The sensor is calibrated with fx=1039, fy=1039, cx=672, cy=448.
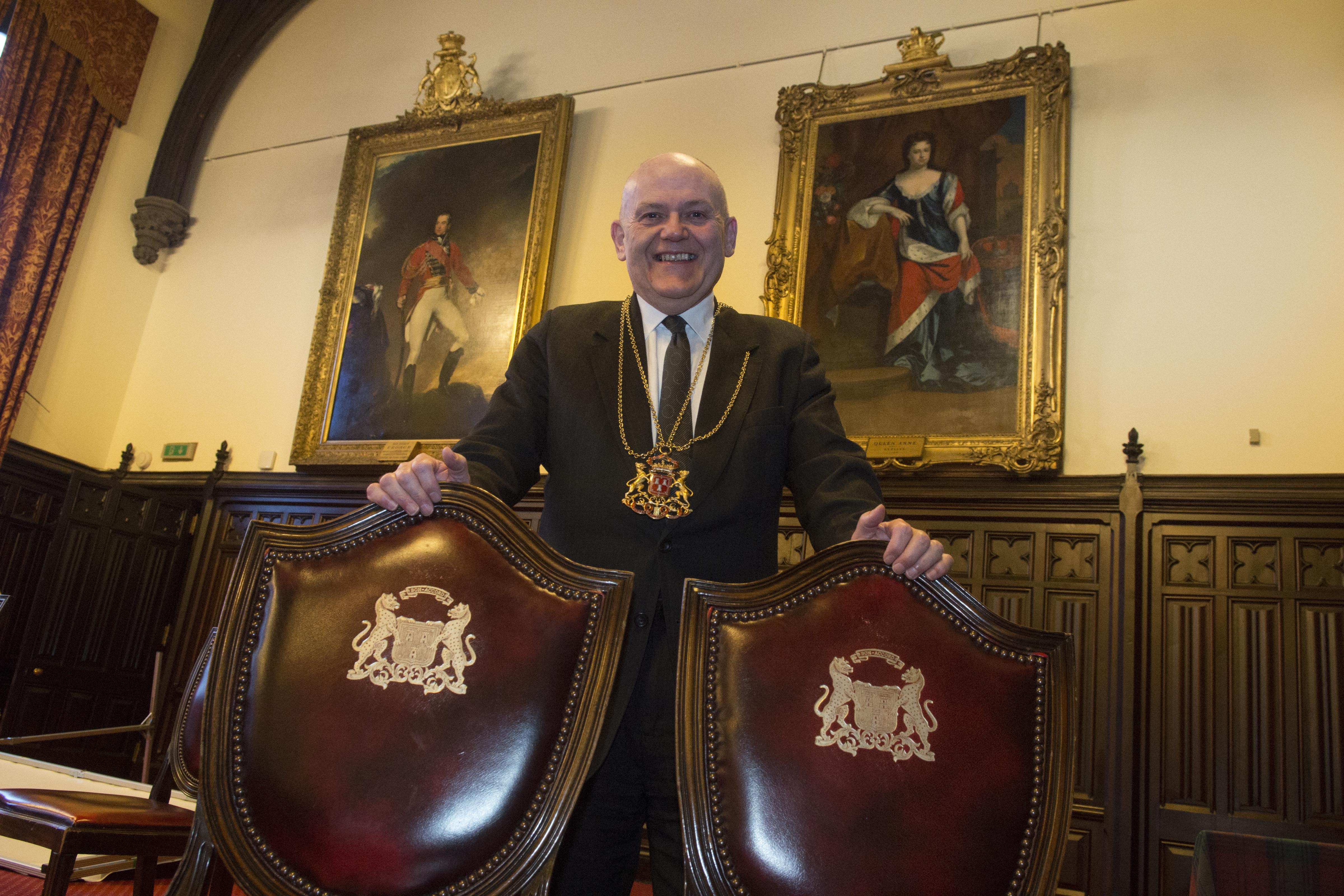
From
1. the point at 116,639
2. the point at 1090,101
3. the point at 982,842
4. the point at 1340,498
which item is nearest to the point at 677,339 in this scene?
the point at 982,842

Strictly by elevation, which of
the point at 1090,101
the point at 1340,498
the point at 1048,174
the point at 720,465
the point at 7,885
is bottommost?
the point at 7,885

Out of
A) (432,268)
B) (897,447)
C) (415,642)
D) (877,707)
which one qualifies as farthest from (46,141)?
(877,707)

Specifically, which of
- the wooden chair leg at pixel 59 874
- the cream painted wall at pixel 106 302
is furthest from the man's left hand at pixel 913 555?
the cream painted wall at pixel 106 302

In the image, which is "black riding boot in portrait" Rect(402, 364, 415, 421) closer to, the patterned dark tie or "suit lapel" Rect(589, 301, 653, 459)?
"suit lapel" Rect(589, 301, 653, 459)

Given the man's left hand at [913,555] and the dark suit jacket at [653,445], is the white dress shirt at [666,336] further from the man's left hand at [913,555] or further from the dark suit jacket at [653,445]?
the man's left hand at [913,555]

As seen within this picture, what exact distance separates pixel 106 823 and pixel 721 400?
6.76ft

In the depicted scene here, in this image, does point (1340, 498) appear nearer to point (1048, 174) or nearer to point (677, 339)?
point (1048, 174)

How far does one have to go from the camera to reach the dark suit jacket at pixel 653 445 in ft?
5.96

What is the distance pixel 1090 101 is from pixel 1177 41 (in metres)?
0.51

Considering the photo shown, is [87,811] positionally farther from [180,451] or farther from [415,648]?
[180,451]

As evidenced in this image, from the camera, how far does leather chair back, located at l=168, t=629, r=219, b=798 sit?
9.34 ft

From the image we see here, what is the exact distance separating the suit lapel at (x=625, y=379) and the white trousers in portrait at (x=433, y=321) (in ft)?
14.4

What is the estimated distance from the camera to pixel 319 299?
6.91 meters

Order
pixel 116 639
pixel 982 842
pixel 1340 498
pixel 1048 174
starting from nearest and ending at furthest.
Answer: pixel 982 842, pixel 1340 498, pixel 1048 174, pixel 116 639
